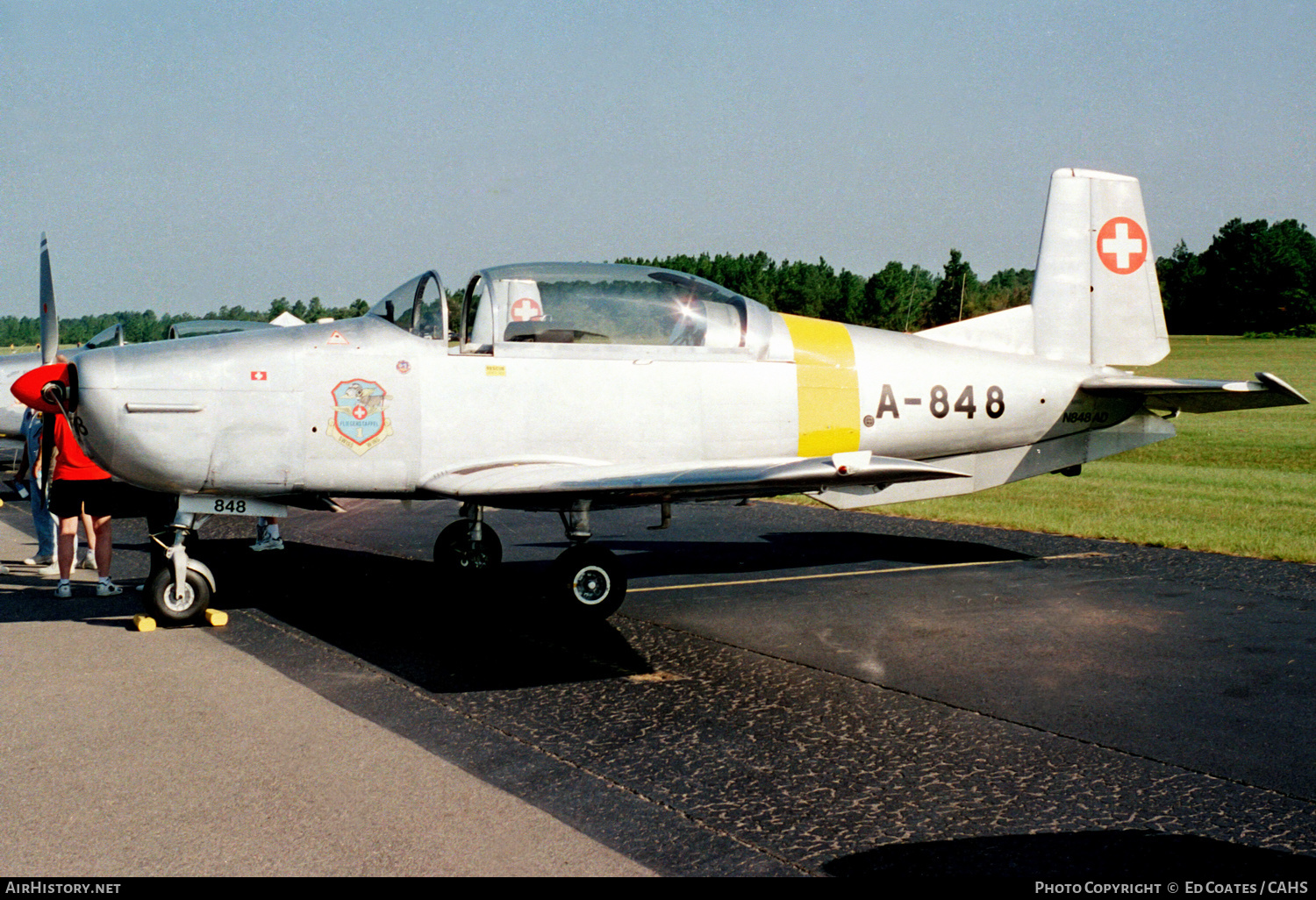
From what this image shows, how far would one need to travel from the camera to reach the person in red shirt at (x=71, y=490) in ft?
26.3

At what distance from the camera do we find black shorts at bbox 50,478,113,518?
8.00 meters

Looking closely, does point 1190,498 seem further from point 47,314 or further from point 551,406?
point 47,314

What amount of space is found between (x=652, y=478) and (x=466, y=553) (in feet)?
9.70

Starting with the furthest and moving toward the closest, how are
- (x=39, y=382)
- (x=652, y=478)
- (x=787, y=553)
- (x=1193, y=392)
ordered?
(x=787, y=553) → (x=1193, y=392) → (x=39, y=382) → (x=652, y=478)

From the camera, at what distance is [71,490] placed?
26.4 feet

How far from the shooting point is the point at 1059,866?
3.68 metres

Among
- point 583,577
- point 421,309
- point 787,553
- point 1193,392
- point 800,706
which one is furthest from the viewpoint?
point 787,553

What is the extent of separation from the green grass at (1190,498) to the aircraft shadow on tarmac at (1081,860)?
6959 millimetres

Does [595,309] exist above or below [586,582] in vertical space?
above

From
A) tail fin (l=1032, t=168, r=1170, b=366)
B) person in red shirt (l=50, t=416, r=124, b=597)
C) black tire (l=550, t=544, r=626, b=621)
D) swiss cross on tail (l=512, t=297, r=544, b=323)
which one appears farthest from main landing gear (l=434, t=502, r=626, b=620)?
tail fin (l=1032, t=168, r=1170, b=366)

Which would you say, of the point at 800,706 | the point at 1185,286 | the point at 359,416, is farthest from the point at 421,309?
the point at 1185,286

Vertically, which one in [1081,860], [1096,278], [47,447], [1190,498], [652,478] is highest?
[1096,278]

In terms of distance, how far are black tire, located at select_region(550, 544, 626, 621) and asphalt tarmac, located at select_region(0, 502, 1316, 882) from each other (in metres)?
0.20

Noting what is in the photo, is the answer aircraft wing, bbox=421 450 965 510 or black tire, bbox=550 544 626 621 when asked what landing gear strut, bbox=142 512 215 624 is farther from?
black tire, bbox=550 544 626 621
